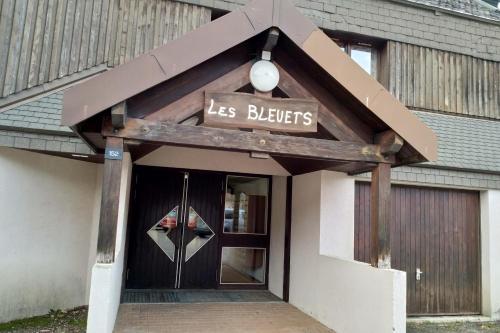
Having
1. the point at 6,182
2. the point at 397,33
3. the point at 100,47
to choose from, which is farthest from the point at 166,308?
the point at 397,33

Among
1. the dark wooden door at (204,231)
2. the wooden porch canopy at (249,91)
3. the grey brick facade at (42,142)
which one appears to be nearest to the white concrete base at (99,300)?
the wooden porch canopy at (249,91)

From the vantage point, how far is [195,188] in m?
8.16

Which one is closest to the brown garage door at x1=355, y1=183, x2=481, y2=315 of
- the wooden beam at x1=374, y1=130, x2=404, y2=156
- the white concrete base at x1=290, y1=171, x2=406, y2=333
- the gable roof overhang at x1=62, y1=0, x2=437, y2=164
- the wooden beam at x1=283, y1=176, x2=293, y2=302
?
the white concrete base at x1=290, y1=171, x2=406, y2=333

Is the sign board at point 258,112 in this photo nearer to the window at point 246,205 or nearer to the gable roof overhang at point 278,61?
the gable roof overhang at point 278,61

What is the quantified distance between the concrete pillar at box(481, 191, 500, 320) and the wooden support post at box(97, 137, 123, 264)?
22.3 ft

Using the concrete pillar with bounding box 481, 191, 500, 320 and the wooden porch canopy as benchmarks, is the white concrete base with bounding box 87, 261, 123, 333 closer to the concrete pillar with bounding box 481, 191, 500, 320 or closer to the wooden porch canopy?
the wooden porch canopy

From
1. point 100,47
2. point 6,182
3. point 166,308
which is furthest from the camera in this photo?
point 100,47

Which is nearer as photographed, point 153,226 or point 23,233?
point 23,233

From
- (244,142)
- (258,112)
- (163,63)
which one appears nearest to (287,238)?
(244,142)

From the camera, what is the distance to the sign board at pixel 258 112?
180 inches

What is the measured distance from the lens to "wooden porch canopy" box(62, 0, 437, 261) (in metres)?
4.14

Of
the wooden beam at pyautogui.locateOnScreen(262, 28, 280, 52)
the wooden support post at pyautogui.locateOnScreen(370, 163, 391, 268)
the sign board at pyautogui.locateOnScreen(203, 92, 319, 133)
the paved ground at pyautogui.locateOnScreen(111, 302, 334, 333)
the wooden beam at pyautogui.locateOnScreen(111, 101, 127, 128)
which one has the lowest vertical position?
the paved ground at pyautogui.locateOnScreen(111, 302, 334, 333)

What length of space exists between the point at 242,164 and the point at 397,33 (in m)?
4.13

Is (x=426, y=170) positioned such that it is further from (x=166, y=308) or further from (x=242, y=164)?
(x=166, y=308)
